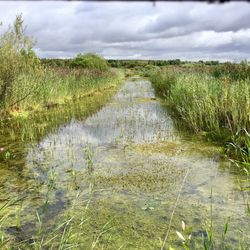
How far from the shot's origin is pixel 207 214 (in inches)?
136

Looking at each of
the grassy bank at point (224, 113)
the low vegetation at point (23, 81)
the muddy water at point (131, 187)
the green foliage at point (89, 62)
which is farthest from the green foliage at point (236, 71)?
the green foliage at point (89, 62)

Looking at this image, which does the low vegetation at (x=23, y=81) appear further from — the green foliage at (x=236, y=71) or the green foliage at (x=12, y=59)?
the green foliage at (x=236, y=71)

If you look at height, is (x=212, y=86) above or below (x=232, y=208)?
above

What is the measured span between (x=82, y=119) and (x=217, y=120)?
14.8 ft

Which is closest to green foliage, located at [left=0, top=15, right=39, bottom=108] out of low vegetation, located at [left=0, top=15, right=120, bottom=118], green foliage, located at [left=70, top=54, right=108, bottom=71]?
low vegetation, located at [left=0, top=15, right=120, bottom=118]

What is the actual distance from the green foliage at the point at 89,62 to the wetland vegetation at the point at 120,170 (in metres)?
18.3

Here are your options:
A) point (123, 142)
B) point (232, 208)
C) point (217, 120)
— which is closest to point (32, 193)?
point (232, 208)

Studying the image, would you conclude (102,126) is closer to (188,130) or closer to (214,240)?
(188,130)

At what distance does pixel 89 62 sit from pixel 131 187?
26517 mm

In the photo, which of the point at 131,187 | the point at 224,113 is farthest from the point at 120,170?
the point at 224,113

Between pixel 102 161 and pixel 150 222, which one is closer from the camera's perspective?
pixel 150 222

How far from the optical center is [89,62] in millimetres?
29812

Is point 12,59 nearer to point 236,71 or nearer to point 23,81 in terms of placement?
point 23,81

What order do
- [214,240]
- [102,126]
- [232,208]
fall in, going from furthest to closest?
1. [102,126]
2. [232,208]
3. [214,240]
